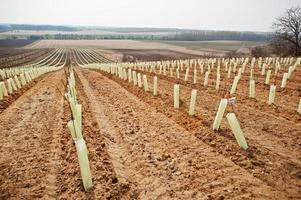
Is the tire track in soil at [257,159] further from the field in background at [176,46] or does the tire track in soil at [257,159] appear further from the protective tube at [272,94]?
the field in background at [176,46]

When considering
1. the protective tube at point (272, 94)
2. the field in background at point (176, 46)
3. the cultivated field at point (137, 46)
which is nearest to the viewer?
the protective tube at point (272, 94)

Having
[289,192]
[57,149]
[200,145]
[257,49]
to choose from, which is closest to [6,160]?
[57,149]

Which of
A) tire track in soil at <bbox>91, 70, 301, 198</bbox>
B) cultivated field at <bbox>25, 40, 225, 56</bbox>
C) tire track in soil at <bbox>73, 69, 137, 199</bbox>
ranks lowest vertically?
cultivated field at <bbox>25, 40, 225, 56</bbox>

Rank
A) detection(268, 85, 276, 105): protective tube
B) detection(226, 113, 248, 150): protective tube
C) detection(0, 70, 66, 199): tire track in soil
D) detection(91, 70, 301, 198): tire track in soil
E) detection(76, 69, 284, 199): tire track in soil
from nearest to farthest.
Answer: detection(76, 69, 284, 199): tire track in soil < detection(91, 70, 301, 198): tire track in soil < detection(0, 70, 66, 199): tire track in soil < detection(226, 113, 248, 150): protective tube < detection(268, 85, 276, 105): protective tube

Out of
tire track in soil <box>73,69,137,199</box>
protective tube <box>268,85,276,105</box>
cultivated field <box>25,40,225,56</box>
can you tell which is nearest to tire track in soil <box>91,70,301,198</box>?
tire track in soil <box>73,69,137,199</box>

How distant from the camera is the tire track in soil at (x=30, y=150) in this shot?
624cm

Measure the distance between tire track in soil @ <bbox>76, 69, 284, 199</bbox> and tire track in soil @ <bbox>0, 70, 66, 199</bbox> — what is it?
60.7 inches

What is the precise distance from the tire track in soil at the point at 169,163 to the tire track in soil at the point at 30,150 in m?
1.54

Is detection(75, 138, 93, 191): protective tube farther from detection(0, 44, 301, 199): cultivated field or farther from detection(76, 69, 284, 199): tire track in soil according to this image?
detection(76, 69, 284, 199): tire track in soil

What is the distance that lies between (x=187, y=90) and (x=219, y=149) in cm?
966

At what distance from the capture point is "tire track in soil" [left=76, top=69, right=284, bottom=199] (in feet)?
19.2

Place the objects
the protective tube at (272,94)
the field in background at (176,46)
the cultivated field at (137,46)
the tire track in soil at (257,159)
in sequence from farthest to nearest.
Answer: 1. the field in background at (176,46)
2. the cultivated field at (137,46)
3. the protective tube at (272,94)
4. the tire track in soil at (257,159)

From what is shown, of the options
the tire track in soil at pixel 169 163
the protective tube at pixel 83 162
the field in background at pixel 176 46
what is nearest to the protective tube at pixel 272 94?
the tire track in soil at pixel 169 163

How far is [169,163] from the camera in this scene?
23.8ft
